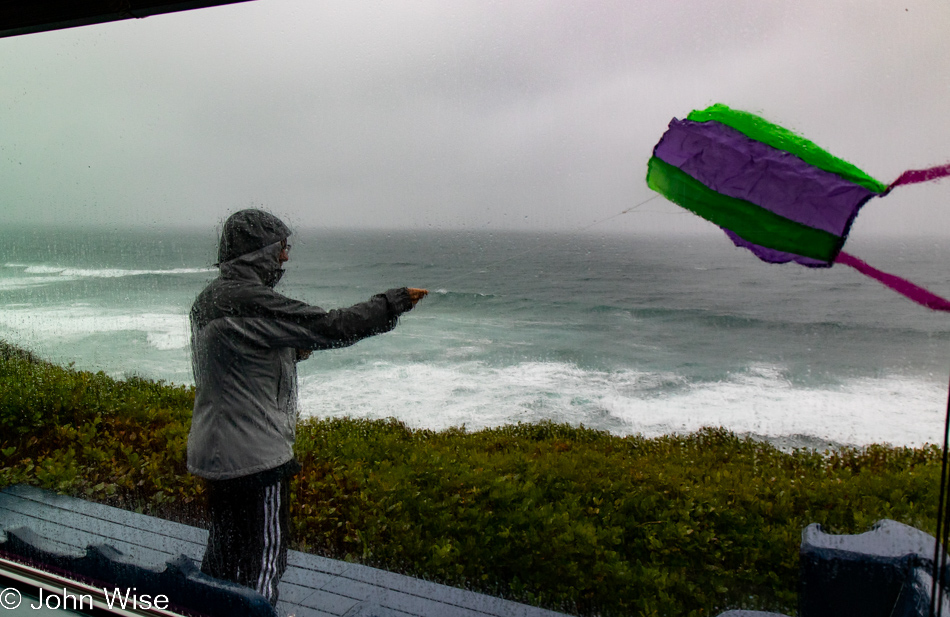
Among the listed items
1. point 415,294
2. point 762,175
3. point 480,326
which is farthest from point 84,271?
point 480,326

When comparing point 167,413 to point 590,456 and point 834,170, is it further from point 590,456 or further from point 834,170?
point 834,170

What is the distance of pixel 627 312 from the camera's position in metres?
13.6

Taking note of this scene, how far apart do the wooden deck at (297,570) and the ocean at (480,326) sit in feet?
2.85

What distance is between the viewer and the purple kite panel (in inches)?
56.8

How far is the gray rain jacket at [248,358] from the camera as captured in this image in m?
1.58

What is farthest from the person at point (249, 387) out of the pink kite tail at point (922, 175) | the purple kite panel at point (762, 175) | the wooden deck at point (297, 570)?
the pink kite tail at point (922, 175)

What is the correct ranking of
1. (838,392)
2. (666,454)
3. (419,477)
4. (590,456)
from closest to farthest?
(419,477) → (590,456) → (666,454) → (838,392)

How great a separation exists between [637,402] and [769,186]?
5.28m

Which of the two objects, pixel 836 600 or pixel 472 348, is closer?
pixel 836 600

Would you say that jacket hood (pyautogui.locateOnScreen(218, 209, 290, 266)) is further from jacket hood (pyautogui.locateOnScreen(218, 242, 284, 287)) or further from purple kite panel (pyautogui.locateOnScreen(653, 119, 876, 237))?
purple kite panel (pyautogui.locateOnScreen(653, 119, 876, 237))

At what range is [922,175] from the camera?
1372mm

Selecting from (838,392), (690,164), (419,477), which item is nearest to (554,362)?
(838,392)

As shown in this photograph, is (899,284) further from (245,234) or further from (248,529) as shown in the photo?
(248,529)

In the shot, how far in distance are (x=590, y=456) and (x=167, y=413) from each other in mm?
2416
